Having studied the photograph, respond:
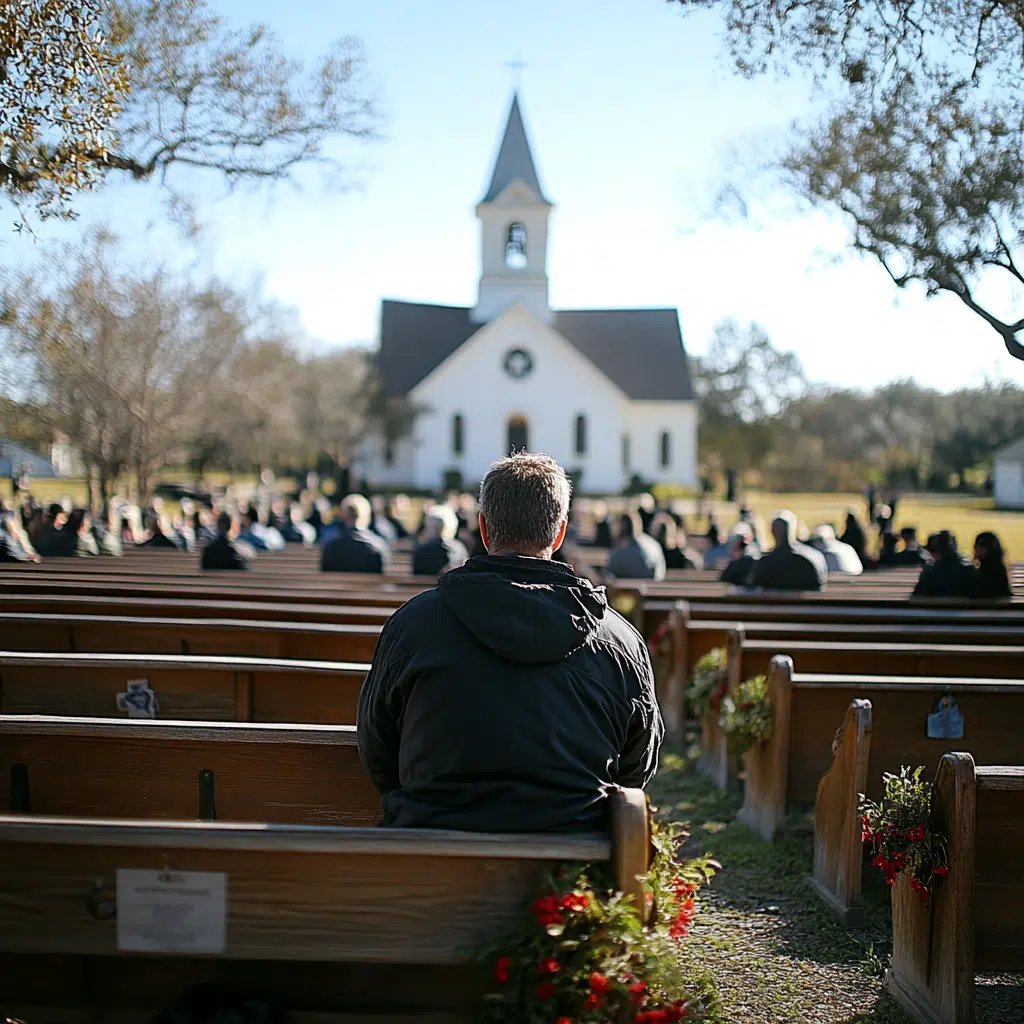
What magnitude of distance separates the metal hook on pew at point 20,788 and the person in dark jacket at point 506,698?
4.39ft

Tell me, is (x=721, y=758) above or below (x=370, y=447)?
below

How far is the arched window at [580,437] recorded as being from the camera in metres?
52.8

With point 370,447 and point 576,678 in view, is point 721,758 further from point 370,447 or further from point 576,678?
point 370,447

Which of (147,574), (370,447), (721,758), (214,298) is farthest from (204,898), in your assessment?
(370,447)

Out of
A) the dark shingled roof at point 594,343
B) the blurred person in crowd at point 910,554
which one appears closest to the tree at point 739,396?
the dark shingled roof at point 594,343

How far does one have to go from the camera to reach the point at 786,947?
476 cm

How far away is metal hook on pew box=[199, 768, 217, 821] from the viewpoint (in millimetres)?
3580

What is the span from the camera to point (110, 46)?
23.8ft

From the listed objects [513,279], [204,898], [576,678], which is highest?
[513,279]

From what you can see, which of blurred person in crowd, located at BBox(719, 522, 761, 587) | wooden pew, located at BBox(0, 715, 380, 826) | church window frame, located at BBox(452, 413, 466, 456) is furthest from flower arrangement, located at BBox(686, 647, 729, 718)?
church window frame, located at BBox(452, 413, 466, 456)

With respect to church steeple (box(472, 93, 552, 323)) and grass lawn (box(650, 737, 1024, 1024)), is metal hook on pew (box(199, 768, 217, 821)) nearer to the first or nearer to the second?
grass lawn (box(650, 737, 1024, 1024))

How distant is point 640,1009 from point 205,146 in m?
8.67

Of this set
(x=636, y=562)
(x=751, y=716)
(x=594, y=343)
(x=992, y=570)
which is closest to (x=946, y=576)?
(x=992, y=570)

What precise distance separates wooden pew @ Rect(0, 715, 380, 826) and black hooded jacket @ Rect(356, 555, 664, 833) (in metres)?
0.78
